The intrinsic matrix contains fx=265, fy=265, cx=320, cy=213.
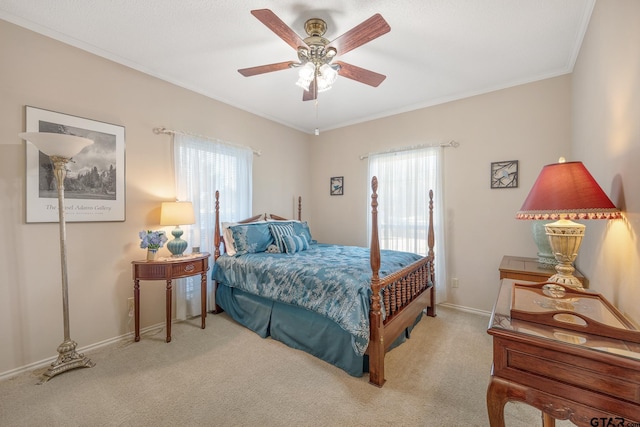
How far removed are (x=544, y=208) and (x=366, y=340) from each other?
4.50ft

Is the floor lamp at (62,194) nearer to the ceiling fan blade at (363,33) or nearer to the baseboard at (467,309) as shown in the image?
the ceiling fan blade at (363,33)

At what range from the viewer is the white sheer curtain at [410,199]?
3484mm

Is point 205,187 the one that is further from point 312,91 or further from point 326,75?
point 326,75

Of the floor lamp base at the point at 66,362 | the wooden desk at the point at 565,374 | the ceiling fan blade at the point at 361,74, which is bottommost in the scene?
the floor lamp base at the point at 66,362

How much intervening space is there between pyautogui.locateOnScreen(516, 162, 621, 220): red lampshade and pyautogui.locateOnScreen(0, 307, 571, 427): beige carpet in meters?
1.28

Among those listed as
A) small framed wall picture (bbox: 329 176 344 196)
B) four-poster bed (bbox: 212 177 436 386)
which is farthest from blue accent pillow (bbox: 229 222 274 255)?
small framed wall picture (bbox: 329 176 344 196)

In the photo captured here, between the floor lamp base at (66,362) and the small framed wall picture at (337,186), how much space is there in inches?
141

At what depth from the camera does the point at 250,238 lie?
125 inches

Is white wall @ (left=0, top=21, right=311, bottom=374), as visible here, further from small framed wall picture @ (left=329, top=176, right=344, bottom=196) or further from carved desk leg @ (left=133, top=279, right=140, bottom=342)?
small framed wall picture @ (left=329, top=176, right=344, bottom=196)

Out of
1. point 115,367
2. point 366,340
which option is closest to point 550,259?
point 366,340

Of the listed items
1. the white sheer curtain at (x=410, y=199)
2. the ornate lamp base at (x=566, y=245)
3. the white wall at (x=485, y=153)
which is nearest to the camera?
the ornate lamp base at (x=566, y=245)

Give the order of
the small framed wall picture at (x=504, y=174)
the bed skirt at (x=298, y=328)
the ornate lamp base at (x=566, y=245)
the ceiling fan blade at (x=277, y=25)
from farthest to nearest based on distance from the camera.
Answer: the small framed wall picture at (x=504, y=174) → the bed skirt at (x=298, y=328) → the ceiling fan blade at (x=277, y=25) → the ornate lamp base at (x=566, y=245)

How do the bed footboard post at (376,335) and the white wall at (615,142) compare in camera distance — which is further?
the bed footboard post at (376,335)

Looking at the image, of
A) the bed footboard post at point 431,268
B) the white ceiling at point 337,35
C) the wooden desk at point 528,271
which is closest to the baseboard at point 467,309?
the bed footboard post at point 431,268
